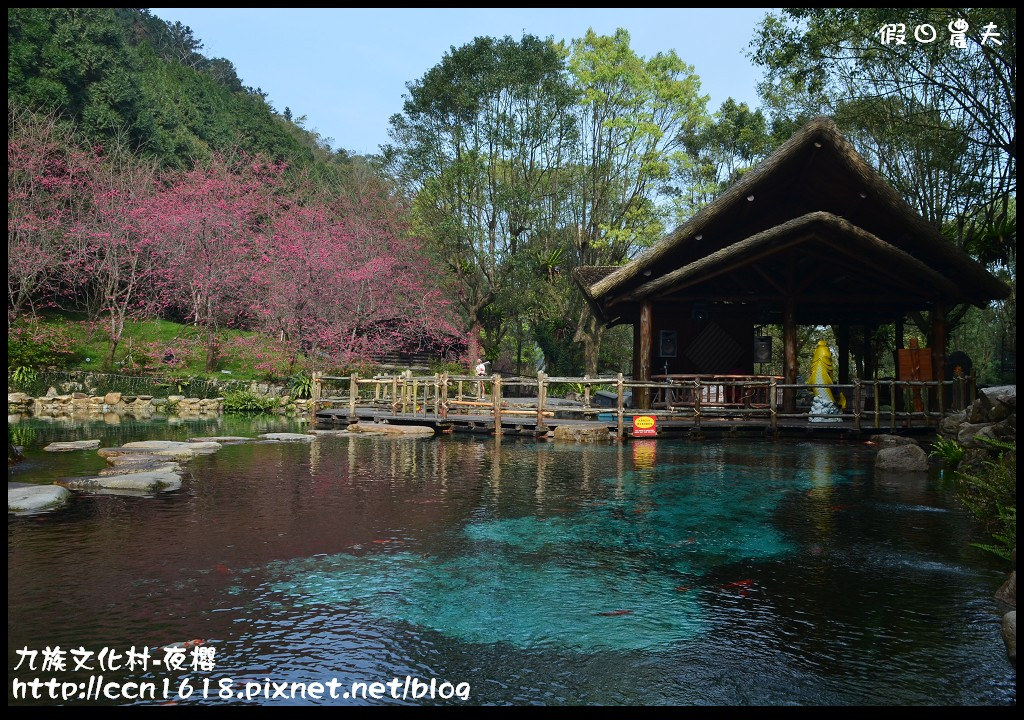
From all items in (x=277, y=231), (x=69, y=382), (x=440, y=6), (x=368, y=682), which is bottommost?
(x=368, y=682)

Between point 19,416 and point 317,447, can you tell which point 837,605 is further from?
point 19,416

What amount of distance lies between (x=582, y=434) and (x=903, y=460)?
7121 mm

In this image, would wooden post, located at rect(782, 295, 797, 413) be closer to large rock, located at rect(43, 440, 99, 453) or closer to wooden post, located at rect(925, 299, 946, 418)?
wooden post, located at rect(925, 299, 946, 418)

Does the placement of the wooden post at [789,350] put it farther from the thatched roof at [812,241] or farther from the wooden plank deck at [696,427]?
the thatched roof at [812,241]

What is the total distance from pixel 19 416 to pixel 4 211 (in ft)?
72.3

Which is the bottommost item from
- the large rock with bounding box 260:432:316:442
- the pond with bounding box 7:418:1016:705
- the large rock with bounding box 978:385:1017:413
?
the pond with bounding box 7:418:1016:705

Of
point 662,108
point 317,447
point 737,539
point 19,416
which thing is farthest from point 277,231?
point 737,539

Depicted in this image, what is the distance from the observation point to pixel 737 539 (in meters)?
8.01

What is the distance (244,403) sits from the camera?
86.9 ft

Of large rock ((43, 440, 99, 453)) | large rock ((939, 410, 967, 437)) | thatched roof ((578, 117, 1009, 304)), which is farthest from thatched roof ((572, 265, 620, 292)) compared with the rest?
large rock ((43, 440, 99, 453))

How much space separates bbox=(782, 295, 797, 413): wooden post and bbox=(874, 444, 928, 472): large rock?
6.03m

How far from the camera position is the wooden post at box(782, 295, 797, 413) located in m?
19.1

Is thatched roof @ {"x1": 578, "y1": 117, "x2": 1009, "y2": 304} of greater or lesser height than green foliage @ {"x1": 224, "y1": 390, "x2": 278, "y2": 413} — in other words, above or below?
above

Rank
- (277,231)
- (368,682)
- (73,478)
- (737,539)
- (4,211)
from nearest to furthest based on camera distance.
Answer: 1. (4,211)
2. (368,682)
3. (737,539)
4. (73,478)
5. (277,231)
